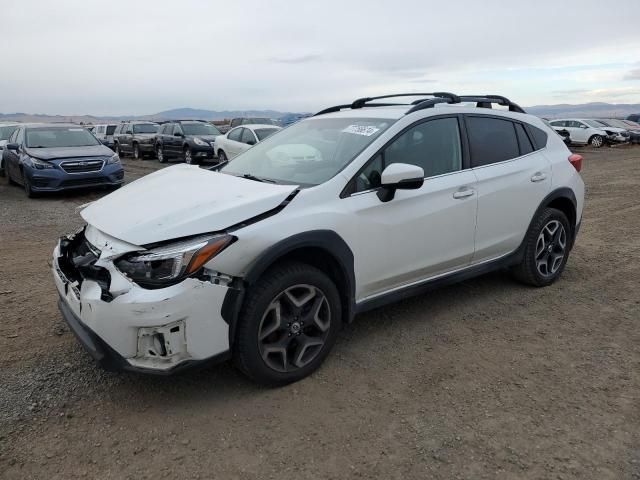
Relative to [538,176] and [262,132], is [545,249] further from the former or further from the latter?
[262,132]

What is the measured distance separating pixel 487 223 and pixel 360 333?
135 centimetres

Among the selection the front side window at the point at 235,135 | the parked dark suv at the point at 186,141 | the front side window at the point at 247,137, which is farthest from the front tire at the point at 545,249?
the parked dark suv at the point at 186,141

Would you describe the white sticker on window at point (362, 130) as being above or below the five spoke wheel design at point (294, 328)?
above

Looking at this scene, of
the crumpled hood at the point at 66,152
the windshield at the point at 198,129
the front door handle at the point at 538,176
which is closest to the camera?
the front door handle at the point at 538,176

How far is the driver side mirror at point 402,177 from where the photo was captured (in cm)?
323

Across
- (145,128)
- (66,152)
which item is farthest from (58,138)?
(145,128)

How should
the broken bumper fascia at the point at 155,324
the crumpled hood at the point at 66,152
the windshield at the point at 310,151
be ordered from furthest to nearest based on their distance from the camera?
1. the crumpled hood at the point at 66,152
2. the windshield at the point at 310,151
3. the broken bumper fascia at the point at 155,324

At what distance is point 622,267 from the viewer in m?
5.44

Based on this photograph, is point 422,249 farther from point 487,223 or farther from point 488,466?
point 488,466

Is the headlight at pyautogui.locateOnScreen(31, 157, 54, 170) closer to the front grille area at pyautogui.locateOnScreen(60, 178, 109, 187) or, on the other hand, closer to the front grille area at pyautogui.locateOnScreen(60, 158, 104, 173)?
the front grille area at pyautogui.locateOnScreen(60, 158, 104, 173)

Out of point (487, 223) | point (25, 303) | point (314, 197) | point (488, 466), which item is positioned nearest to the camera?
point (488, 466)

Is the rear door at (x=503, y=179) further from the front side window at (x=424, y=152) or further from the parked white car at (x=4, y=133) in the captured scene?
the parked white car at (x=4, y=133)

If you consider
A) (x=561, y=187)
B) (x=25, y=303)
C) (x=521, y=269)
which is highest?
(x=561, y=187)

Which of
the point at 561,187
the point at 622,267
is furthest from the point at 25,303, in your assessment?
the point at 622,267
